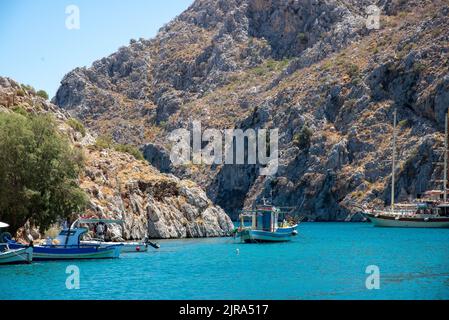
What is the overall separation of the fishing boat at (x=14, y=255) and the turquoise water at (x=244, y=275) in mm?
1078

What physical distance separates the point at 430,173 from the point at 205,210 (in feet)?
214

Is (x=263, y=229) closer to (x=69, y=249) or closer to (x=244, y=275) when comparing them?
(x=69, y=249)

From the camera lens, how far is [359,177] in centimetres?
16988

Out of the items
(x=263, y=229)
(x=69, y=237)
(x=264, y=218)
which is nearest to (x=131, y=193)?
(x=264, y=218)

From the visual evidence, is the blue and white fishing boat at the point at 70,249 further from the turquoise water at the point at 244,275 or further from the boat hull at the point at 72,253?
the turquoise water at the point at 244,275

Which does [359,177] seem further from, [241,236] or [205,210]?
[241,236]

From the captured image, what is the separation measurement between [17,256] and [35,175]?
10015 millimetres

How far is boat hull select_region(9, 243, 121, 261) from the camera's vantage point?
6375 cm

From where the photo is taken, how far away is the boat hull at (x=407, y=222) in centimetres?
13938

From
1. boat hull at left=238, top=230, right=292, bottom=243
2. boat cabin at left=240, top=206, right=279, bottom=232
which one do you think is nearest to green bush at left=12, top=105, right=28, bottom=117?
boat cabin at left=240, top=206, right=279, bottom=232

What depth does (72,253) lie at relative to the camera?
217ft

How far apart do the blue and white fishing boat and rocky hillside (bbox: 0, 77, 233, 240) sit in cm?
1809
